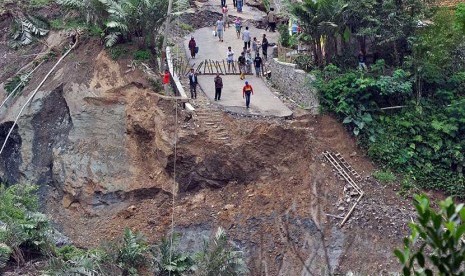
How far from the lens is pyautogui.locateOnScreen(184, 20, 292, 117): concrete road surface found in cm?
2688

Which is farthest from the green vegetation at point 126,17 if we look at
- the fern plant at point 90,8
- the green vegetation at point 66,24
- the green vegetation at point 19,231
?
the green vegetation at point 19,231

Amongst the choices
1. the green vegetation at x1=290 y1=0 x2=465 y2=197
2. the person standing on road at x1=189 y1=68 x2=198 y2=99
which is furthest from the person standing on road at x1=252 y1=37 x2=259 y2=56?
the person standing on road at x1=189 y1=68 x2=198 y2=99

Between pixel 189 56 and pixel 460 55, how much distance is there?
10.4 m

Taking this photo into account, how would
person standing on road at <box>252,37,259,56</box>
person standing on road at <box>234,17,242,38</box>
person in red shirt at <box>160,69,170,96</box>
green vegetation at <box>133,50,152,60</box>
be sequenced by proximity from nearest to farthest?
1. person in red shirt at <box>160,69,170,96</box>
2. green vegetation at <box>133,50,152,60</box>
3. person standing on road at <box>252,37,259,56</box>
4. person standing on road at <box>234,17,242,38</box>

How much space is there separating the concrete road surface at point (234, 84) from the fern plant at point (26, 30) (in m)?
5.92

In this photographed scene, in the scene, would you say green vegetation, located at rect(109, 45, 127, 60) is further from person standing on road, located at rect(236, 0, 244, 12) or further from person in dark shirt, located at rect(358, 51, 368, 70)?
person standing on road, located at rect(236, 0, 244, 12)

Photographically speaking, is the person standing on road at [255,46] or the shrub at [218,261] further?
the person standing on road at [255,46]

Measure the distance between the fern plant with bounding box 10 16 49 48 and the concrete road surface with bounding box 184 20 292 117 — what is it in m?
5.92

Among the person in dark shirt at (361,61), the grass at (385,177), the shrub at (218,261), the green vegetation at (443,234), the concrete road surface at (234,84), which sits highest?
the green vegetation at (443,234)

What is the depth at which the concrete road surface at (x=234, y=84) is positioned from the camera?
2688 cm

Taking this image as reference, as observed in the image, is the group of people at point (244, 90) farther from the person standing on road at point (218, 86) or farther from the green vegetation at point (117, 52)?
the green vegetation at point (117, 52)

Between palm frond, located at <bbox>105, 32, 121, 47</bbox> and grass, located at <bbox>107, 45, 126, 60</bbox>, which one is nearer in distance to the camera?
palm frond, located at <bbox>105, 32, 121, 47</bbox>

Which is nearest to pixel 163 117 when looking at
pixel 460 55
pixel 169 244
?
pixel 169 244

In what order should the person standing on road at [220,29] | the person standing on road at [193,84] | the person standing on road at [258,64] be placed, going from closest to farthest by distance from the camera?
the person standing on road at [193,84], the person standing on road at [258,64], the person standing on road at [220,29]
